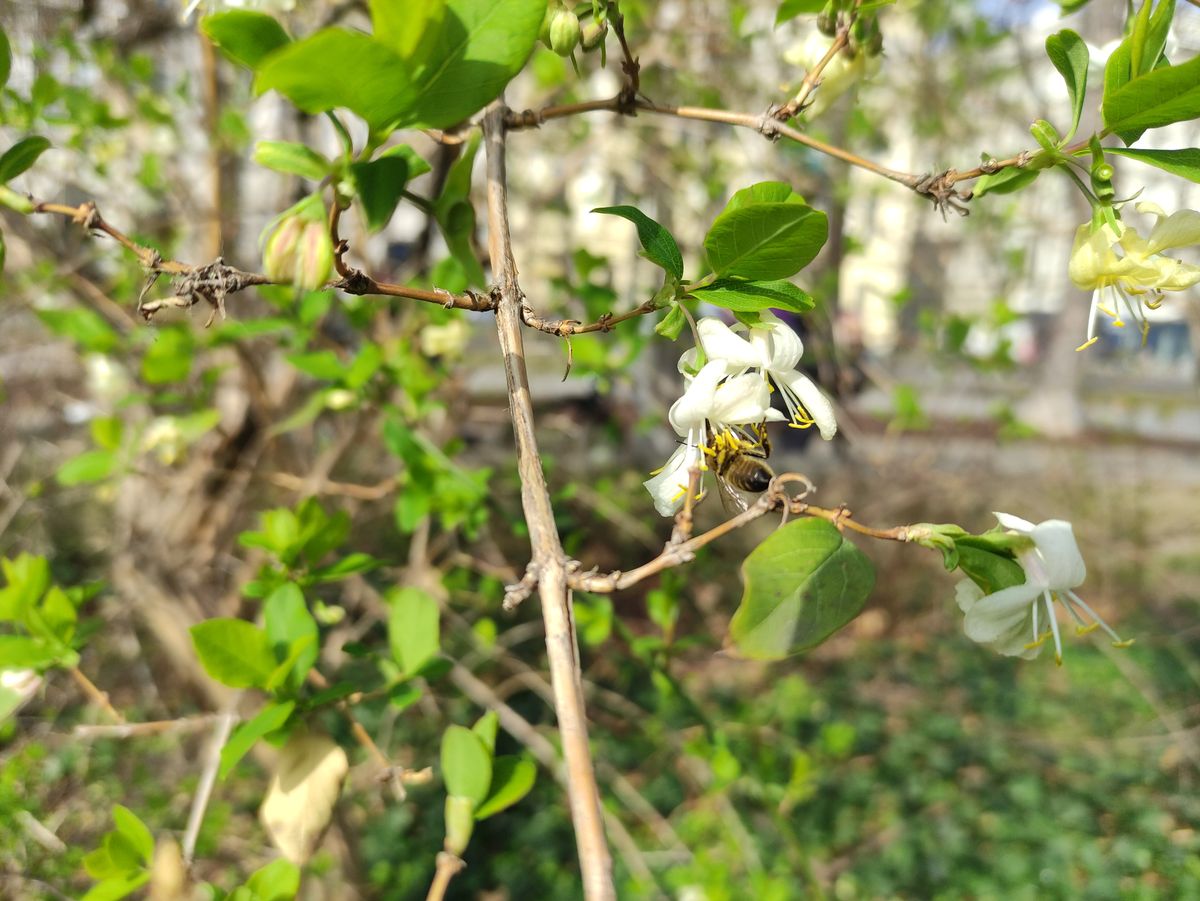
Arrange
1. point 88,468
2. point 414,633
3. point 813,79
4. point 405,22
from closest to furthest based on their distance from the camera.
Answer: point 405,22 → point 813,79 → point 414,633 → point 88,468

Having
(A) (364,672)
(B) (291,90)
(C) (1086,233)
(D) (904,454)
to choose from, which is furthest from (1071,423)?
(B) (291,90)

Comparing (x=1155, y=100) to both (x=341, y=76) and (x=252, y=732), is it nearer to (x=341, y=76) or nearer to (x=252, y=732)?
(x=341, y=76)

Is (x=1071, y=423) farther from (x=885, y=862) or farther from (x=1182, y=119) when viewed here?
(x=1182, y=119)

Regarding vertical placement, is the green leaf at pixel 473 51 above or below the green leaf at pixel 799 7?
below

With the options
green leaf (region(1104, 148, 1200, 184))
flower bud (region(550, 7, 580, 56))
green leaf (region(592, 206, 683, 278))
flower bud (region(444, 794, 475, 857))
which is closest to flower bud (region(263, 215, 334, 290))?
green leaf (region(592, 206, 683, 278))

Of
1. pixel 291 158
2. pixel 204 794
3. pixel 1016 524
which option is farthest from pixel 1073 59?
pixel 204 794

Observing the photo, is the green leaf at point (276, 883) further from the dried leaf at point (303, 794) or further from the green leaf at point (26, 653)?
the green leaf at point (26, 653)

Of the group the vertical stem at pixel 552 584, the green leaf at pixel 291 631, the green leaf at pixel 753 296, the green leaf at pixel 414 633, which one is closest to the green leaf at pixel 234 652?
the green leaf at pixel 291 631
